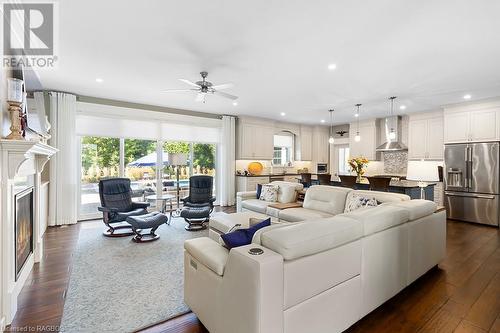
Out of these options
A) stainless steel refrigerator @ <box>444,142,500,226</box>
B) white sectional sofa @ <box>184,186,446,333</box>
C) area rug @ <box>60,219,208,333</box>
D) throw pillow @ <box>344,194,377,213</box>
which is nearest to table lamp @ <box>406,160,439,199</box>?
throw pillow @ <box>344,194,377,213</box>

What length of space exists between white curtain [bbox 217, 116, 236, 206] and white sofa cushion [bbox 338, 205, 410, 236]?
543cm

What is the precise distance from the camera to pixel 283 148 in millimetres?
9398

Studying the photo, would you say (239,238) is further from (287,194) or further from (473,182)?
(473,182)

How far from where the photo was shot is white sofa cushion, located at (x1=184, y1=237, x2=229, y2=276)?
5.52 ft

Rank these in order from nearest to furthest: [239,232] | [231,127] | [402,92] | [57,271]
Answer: [239,232] → [57,271] → [402,92] → [231,127]

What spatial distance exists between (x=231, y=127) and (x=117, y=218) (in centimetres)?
416

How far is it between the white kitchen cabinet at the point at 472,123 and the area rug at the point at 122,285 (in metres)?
6.64

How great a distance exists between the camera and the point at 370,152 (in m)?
7.91

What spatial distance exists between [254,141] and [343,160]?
3761 mm

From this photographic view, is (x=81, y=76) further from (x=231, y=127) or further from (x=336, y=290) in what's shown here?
(x=336, y=290)

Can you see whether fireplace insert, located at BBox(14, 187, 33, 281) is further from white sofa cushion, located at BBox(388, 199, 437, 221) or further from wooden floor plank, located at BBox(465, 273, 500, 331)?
wooden floor plank, located at BBox(465, 273, 500, 331)

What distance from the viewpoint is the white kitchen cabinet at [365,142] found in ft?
25.7

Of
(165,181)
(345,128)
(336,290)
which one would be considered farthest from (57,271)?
(345,128)

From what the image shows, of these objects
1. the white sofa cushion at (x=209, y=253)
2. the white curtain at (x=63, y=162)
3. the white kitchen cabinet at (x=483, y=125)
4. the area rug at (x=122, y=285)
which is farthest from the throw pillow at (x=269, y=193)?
the white kitchen cabinet at (x=483, y=125)
